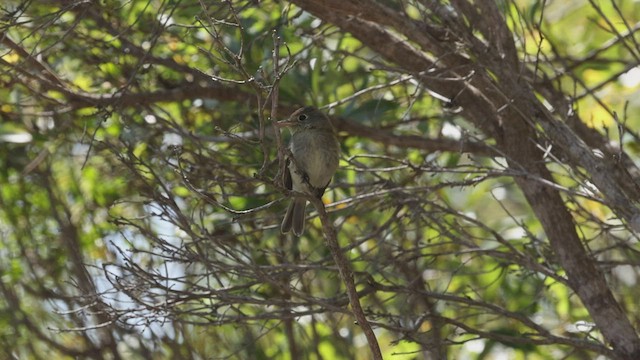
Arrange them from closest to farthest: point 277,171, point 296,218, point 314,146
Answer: point 277,171, point 296,218, point 314,146

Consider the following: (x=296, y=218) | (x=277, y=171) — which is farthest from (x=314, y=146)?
(x=277, y=171)

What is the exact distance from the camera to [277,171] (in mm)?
4625

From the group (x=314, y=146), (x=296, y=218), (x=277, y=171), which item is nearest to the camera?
(x=277, y=171)

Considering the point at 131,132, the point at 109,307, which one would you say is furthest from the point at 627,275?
the point at 109,307

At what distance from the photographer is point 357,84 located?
21.3ft

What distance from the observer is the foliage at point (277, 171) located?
4.43 m

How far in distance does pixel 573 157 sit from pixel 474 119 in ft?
3.05

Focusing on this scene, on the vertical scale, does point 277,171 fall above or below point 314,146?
below

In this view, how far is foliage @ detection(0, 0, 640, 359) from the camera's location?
4.43 meters

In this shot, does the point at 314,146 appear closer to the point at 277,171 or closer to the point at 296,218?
the point at 296,218

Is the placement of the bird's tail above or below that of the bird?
below

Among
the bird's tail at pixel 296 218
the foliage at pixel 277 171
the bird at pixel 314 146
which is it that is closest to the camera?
the foliage at pixel 277 171

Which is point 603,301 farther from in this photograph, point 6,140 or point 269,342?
point 6,140

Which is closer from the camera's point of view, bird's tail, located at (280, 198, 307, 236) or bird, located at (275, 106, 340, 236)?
bird's tail, located at (280, 198, 307, 236)
